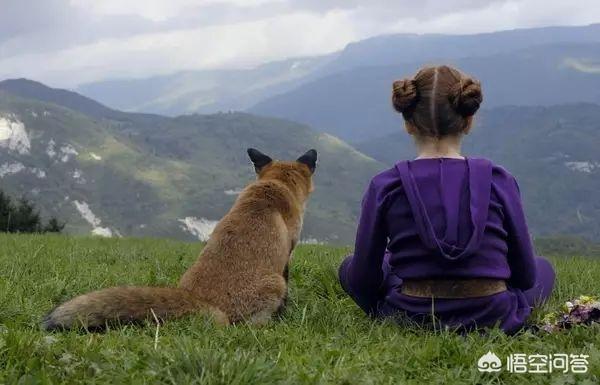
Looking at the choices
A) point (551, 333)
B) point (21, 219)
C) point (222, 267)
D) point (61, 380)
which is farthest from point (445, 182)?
point (21, 219)

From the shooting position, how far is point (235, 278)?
659 cm

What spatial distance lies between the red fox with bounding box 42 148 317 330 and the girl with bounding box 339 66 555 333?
1196 mm

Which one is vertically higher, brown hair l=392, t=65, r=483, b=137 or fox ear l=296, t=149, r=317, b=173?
brown hair l=392, t=65, r=483, b=137

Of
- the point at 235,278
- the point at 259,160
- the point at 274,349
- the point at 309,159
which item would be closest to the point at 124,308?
the point at 235,278

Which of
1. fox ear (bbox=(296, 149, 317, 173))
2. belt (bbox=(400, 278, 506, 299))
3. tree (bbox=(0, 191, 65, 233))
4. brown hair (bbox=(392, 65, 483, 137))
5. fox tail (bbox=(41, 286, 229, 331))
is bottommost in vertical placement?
tree (bbox=(0, 191, 65, 233))

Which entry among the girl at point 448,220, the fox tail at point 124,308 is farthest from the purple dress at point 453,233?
the fox tail at point 124,308

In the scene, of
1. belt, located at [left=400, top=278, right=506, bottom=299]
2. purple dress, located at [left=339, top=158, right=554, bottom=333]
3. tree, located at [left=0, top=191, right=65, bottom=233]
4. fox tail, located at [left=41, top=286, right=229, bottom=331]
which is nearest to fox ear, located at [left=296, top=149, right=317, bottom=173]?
purple dress, located at [left=339, top=158, right=554, bottom=333]

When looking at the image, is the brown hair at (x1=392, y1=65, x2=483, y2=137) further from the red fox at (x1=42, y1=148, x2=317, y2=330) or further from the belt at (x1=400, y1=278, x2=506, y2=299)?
the red fox at (x1=42, y1=148, x2=317, y2=330)

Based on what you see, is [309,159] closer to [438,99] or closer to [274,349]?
[438,99]

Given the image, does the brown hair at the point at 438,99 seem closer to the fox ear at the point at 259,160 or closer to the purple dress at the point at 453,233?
the purple dress at the point at 453,233

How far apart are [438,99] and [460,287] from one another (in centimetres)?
156

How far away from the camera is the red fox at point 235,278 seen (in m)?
5.86

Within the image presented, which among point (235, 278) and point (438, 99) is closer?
point (438, 99)

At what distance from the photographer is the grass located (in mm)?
3764
